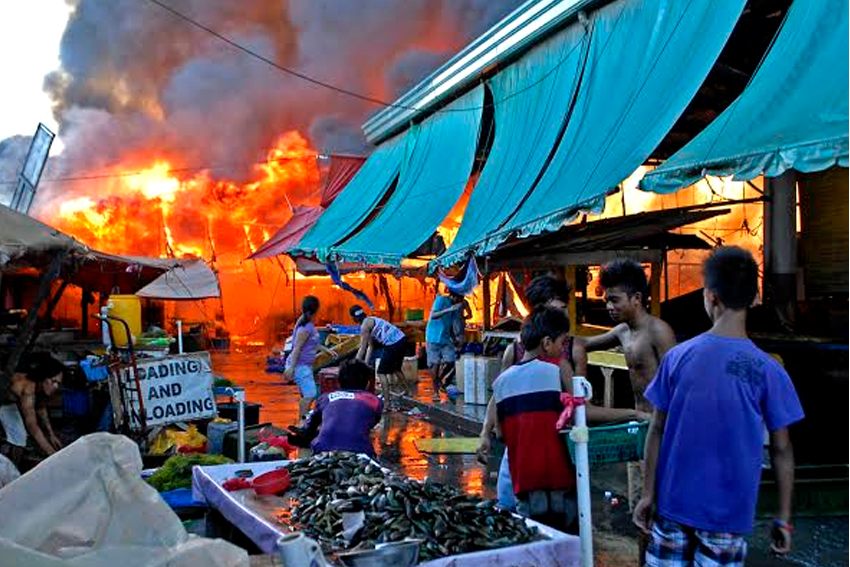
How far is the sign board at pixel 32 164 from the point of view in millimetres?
15461

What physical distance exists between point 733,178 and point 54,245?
599 centimetres

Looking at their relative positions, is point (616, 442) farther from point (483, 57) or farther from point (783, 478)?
point (483, 57)

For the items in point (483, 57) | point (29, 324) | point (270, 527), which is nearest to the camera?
point (270, 527)

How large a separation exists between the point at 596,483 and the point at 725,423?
459 centimetres

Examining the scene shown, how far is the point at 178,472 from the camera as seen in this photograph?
6.32 metres

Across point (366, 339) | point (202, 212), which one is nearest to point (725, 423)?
point (366, 339)

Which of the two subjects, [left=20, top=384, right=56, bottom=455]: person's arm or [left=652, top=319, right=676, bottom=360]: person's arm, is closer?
[left=652, top=319, right=676, bottom=360]: person's arm

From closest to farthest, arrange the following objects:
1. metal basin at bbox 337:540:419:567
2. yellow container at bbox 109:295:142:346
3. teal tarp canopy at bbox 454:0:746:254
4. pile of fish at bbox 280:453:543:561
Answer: metal basin at bbox 337:540:419:567 → pile of fish at bbox 280:453:543:561 → teal tarp canopy at bbox 454:0:746:254 → yellow container at bbox 109:295:142:346

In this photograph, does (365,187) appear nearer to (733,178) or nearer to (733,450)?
(733,178)

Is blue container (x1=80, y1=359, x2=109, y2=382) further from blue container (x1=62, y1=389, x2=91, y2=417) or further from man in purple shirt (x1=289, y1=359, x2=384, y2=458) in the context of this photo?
man in purple shirt (x1=289, y1=359, x2=384, y2=458)

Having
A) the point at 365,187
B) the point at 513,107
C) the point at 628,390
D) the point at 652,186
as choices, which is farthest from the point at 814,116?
the point at 365,187

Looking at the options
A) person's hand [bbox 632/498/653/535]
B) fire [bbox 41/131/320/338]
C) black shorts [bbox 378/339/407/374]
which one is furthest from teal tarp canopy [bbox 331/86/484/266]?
fire [bbox 41/131/320/338]

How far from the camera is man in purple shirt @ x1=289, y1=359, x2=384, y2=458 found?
5250 mm

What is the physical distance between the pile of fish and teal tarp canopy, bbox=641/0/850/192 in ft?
9.38
